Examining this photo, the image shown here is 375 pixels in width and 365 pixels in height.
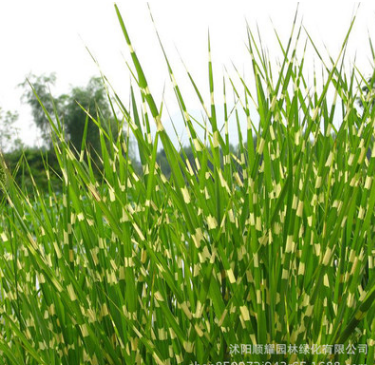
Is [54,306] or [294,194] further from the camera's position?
[54,306]

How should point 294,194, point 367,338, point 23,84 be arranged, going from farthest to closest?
point 23,84 < point 367,338 < point 294,194

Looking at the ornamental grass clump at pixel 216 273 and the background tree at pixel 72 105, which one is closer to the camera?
the ornamental grass clump at pixel 216 273

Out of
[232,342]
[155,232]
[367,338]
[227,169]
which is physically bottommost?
[367,338]

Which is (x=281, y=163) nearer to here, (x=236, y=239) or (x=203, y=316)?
(x=236, y=239)

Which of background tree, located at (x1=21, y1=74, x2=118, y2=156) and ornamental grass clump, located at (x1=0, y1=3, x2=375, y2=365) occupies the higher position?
background tree, located at (x1=21, y1=74, x2=118, y2=156)

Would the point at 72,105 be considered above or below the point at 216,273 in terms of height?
above

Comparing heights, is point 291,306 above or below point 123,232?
below

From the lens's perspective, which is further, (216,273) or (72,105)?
(72,105)

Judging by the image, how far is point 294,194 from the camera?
99 cm

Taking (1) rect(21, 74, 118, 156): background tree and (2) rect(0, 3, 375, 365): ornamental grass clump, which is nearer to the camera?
(2) rect(0, 3, 375, 365): ornamental grass clump

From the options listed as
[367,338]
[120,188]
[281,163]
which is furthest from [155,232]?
[367,338]

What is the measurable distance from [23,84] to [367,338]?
27.5 meters

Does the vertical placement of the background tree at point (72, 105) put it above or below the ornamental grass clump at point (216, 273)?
above

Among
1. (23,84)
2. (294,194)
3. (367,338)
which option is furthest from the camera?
(23,84)
